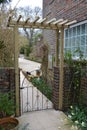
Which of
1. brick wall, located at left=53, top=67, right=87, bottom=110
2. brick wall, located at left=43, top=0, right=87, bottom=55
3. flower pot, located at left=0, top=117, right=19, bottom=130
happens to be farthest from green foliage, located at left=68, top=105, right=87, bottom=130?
brick wall, located at left=43, top=0, right=87, bottom=55

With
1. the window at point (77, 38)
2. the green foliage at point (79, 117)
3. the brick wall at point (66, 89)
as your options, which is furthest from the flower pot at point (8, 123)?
the window at point (77, 38)

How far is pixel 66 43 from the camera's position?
278 inches

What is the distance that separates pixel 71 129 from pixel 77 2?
12.3ft

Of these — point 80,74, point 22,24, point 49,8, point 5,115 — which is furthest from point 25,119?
point 49,8

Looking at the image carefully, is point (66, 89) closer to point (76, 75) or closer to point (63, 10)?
point (76, 75)

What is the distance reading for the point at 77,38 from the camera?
6180mm

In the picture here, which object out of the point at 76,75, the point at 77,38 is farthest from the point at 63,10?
the point at 76,75

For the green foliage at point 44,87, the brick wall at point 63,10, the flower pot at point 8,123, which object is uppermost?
the brick wall at point 63,10

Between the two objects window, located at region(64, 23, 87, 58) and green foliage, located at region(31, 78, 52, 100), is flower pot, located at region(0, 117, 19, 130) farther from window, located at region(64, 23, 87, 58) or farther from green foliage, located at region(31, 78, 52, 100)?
window, located at region(64, 23, 87, 58)

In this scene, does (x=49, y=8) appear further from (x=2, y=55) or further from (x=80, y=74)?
(x=80, y=74)

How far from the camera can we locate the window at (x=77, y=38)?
5711mm

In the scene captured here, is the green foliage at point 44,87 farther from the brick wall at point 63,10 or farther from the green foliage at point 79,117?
the green foliage at point 79,117

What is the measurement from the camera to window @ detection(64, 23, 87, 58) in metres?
5.71

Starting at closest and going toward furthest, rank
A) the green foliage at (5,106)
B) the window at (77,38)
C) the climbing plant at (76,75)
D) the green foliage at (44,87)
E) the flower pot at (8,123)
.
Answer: the flower pot at (8,123) → the green foliage at (5,106) → the climbing plant at (76,75) → the window at (77,38) → the green foliage at (44,87)
